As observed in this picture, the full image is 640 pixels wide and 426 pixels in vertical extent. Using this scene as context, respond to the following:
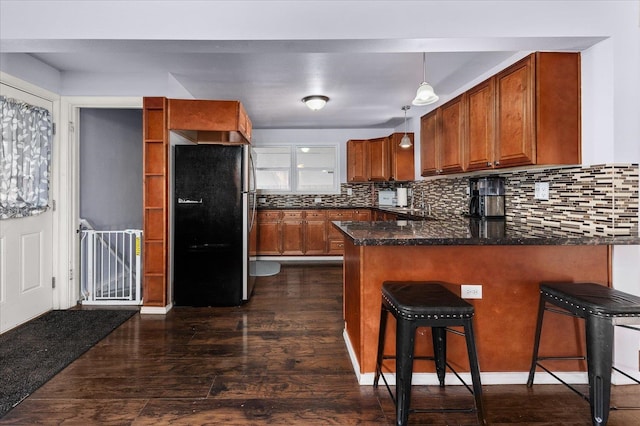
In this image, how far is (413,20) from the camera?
1.97 meters

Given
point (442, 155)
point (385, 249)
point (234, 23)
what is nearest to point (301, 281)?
point (442, 155)

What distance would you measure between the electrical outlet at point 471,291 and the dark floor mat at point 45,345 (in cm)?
253

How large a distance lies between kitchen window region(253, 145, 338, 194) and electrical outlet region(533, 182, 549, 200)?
12.9 feet

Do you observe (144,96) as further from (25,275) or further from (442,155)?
(442,155)

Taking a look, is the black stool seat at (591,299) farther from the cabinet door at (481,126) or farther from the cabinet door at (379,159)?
the cabinet door at (379,159)

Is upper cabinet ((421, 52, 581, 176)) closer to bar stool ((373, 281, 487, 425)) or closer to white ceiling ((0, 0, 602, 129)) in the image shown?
white ceiling ((0, 0, 602, 129))

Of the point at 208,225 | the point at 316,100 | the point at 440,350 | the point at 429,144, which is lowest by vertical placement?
the point at 440,350

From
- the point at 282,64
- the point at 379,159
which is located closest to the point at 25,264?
the point at 282,64

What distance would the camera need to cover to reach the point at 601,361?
5.14 feet

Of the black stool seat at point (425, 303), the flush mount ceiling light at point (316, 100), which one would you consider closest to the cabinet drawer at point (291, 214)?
the flush mount ceiling light at point (316, 100)

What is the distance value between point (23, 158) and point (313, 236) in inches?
150

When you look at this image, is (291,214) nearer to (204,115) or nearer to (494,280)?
(204,115)

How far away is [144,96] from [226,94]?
978mm

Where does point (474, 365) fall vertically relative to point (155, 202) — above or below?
below
